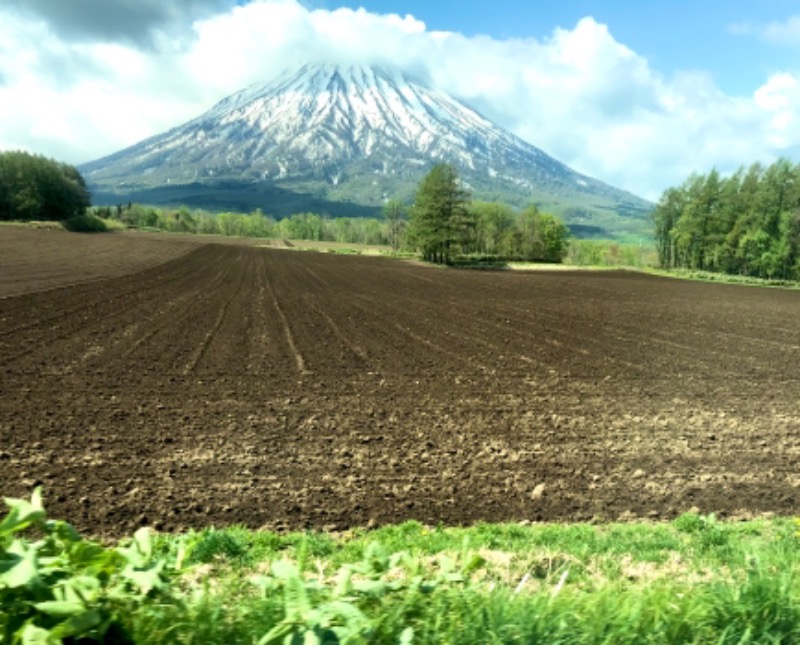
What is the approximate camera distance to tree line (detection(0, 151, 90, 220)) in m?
105

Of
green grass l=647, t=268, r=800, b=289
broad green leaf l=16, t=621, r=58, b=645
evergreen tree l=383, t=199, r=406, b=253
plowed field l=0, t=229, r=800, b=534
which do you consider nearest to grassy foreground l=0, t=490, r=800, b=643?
broad green leaf l=16, t=621, r=58, b=645

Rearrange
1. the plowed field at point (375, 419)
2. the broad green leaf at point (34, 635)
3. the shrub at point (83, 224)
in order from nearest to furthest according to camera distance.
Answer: the broad green leaf at point (34, 635) → the plowed field at point (375, 419) → the shrub at point (83, 224)

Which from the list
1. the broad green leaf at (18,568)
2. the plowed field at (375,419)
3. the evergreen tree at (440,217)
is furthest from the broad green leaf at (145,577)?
the evergreen tree at (440,217)

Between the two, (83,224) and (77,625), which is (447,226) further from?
(77,625)

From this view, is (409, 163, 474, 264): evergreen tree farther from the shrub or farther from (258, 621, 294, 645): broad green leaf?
(258, 621, 294, 645): broad green leaf

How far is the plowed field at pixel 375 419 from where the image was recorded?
7602 mm

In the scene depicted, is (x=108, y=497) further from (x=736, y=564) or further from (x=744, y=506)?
(x=744, y=506)

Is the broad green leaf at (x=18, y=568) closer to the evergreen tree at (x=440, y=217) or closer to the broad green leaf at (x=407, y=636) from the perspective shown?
the broad green leaf at (x=407, y=636)

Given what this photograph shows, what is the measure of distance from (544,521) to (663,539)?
1536mm

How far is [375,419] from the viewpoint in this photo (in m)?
11.0

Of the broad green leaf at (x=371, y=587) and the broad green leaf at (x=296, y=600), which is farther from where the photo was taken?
the broad green leaf at (x=371, y=587)

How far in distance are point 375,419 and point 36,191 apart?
119 meters

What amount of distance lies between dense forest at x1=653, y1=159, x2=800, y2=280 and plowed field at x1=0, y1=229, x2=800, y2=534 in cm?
6471

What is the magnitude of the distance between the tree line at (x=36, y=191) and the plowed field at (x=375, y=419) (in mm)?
98746
